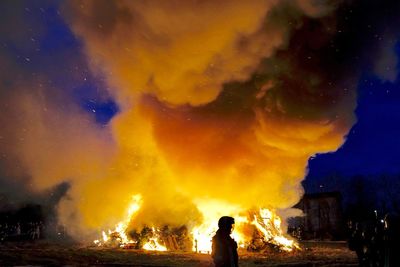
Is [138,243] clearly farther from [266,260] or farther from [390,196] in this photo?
[390,196]

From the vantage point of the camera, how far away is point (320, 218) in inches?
1501

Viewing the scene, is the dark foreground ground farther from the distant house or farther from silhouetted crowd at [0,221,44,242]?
the distant house

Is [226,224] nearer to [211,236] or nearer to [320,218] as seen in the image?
[211,236]

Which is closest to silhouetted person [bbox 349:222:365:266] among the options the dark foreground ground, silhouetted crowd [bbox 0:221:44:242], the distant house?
the dark foreground ground

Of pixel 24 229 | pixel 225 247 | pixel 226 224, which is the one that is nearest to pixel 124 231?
pixel 24 229

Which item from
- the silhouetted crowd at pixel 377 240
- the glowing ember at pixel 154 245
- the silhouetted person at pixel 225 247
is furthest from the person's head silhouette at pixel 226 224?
the glowing ember at pixel 154 245

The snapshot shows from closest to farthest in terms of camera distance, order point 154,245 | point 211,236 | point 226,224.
A: 1. point 226,224
2. point 211,236
3. point 154,245

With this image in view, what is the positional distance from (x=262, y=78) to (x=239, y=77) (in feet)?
4.70

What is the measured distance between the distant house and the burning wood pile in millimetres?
15159

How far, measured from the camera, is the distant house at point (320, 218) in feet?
120

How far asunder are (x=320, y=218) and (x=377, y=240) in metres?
31.4

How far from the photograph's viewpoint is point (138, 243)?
23562 mm

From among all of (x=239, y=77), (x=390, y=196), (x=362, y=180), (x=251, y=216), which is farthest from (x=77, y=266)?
(x=362, y=180)

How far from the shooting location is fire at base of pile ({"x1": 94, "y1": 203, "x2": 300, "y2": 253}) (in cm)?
2152
